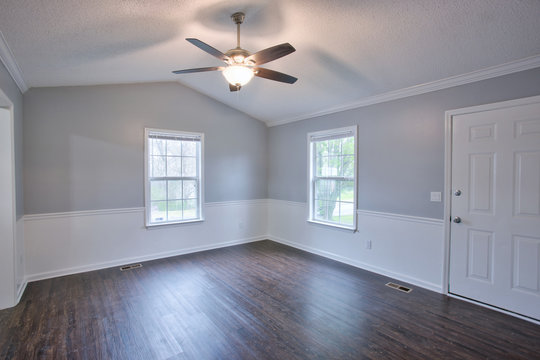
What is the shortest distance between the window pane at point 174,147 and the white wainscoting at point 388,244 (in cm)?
229

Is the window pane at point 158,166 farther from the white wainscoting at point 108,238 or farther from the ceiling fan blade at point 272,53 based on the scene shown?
the ceiling fan blade at point 272,53

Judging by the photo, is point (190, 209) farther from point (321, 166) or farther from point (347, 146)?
point (347, 146)

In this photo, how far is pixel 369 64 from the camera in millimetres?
3025

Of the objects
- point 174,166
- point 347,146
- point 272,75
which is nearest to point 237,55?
point 272,75

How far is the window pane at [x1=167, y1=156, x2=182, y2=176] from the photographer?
451 centimetres

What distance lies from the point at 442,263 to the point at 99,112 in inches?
190

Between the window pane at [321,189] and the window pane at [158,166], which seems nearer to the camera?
the window pane at [158,166]

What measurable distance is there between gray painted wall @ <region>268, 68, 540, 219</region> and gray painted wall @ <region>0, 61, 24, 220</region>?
12.7 feet

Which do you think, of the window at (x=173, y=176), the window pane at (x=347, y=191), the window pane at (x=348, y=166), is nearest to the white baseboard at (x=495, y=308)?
the window pane at (x=347, y=191)

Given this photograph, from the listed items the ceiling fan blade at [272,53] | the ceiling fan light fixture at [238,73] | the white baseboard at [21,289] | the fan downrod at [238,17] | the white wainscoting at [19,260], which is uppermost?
the fan downrod at [238,17]

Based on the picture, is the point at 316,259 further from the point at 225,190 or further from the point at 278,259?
the point at 225,190

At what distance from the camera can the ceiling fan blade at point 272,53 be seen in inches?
78.7

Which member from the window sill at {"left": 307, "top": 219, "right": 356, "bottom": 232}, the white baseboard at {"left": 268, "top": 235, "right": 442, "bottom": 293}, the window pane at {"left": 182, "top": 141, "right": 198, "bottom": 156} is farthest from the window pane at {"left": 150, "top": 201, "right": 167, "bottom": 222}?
the window sill at {"left": 307, "top": 219, "right": 356, "bottom": 232}

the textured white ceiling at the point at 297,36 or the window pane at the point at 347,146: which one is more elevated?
the textured white ceiling at the point at 297,36
